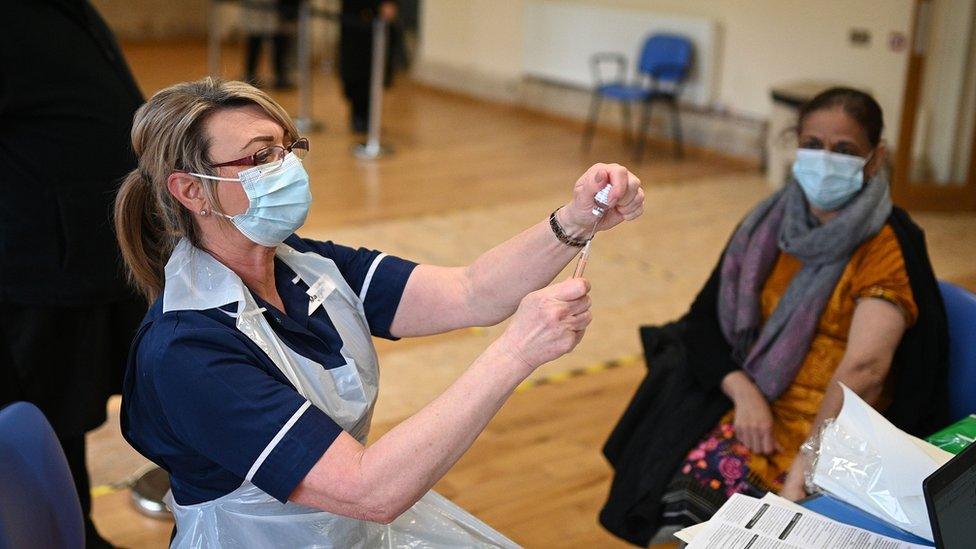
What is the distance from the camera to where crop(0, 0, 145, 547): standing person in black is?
2264mm

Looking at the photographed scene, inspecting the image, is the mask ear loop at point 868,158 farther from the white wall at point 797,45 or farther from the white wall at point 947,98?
the white wall at point 797,45

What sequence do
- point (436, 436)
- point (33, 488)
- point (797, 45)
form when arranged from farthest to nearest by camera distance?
1. point (797, 45)
2. point (33, 488)
3. point (436, 436)

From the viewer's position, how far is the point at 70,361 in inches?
97.7

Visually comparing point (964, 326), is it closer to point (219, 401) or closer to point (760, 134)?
point (219, 401)

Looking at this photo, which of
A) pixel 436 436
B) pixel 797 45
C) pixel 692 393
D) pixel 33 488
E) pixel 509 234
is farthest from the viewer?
pixel 797 45

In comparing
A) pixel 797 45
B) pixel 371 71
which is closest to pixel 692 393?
pixel 797 45

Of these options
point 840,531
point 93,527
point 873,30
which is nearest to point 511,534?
point 93,527

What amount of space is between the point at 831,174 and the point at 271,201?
1.26 m

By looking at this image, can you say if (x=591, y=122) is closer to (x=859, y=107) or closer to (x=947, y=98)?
(x=947, y=98)

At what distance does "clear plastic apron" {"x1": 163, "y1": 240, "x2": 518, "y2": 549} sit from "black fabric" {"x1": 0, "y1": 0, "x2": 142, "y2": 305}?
2.59 feet

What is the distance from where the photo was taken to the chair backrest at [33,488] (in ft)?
4.88

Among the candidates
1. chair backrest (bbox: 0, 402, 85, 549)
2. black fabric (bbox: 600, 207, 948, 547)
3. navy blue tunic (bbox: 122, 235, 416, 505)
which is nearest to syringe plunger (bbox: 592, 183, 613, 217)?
navy blue tunic (bbox: 122, 235, 416, 505)

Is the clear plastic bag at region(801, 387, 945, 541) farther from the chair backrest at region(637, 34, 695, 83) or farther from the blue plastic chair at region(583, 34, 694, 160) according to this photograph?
the chair backrest at region(637, 34, 695, 83)

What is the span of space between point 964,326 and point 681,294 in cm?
242
